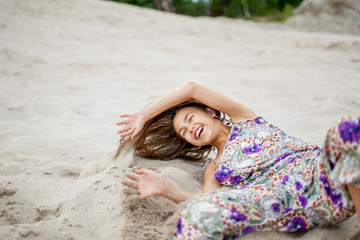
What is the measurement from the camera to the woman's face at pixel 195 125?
6.52 feet

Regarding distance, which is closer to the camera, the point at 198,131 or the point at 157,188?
the point at 157,188

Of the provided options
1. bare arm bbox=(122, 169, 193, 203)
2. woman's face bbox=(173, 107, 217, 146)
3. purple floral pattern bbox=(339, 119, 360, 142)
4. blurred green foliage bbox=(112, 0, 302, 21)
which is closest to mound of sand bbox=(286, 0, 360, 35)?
blurred green foliage bbox=(112, 0, 302, 21)

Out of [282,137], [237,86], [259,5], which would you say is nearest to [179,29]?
[237,86]

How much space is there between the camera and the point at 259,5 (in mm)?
16562

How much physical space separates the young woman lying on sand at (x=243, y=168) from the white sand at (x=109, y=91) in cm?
12

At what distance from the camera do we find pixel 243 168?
1.81 meters

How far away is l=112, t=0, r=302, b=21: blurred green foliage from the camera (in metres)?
15.8

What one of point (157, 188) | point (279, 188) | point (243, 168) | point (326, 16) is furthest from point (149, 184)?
point (326, 16)

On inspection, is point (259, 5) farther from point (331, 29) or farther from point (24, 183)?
point (24, 183)

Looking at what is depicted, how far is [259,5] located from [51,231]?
1746 centimetres

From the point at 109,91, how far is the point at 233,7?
14.8 meters

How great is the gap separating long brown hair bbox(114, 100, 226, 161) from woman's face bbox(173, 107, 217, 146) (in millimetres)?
99

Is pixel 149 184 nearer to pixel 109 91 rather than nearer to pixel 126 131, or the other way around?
pixel 126 131

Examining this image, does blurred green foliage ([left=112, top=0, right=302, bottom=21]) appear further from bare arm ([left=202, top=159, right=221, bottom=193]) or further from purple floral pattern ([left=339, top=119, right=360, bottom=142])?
purple floral pattern ([left=339, top=119, right=360, bottom=142])
